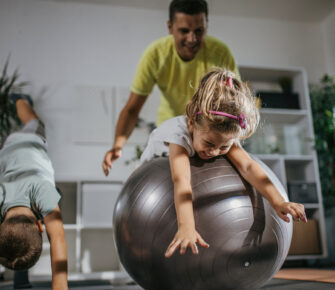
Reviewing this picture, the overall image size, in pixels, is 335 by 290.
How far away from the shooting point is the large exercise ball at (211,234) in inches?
50.2

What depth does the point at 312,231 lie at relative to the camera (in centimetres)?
385

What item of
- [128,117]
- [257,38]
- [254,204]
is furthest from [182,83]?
[257,38]

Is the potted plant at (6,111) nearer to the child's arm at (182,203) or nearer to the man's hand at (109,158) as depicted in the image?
the man's hand at (109,158)

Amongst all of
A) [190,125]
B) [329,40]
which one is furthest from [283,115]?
[190,125]

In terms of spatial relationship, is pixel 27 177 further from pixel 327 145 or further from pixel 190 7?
pixel 327 145

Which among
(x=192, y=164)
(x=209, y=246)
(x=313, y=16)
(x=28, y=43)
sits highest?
(x=313, y=16)

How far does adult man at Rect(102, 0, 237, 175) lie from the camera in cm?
205

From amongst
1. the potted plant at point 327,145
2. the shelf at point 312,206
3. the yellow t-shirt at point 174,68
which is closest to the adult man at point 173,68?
the yellow t-shirt at point 174,68

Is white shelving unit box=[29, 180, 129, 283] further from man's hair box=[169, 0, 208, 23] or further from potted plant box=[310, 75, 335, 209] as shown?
potted plant box=[310, 75, 335, 209]

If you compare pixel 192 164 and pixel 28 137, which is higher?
pixel 28 137

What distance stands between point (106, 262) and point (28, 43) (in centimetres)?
250

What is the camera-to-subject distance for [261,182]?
54.2 inches

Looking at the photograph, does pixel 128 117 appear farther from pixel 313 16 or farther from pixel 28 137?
pixel 313 16

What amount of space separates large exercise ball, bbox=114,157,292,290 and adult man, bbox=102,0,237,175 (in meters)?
0.69
